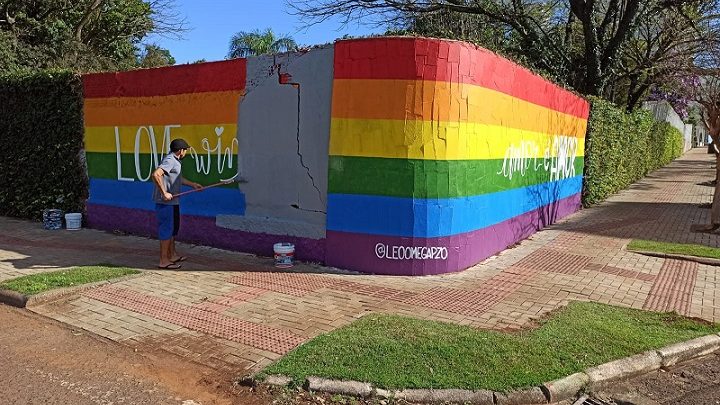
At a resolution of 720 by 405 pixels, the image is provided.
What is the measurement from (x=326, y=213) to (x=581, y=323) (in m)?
3.49

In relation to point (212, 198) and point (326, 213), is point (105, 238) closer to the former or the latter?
point (212, 198)

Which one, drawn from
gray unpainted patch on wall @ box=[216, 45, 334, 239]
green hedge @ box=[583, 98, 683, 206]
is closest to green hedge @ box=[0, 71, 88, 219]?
gray unpainted patch on wall @ box=[216, 45, 334, 239]

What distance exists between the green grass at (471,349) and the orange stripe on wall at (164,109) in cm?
451

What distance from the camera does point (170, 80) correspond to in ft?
28.8

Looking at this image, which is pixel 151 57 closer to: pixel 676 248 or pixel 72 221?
pixel 72 221

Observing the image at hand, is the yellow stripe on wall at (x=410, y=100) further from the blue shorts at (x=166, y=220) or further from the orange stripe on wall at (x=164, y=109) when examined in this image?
the blue shorts at (x=166, y=220)

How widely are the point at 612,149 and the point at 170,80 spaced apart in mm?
13026

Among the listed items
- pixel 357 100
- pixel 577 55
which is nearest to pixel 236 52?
pixel 577 55

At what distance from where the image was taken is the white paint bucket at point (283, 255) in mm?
7339

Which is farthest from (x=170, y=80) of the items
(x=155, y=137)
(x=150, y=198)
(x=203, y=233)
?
(x=203, y=233)

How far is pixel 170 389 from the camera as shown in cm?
397

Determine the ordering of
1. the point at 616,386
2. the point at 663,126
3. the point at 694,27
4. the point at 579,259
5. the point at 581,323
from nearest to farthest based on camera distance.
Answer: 1. the point at 616,386
2. the point at 581,323
3. the point at 579,259
4. the point at 694,27
5. the point at 663,126

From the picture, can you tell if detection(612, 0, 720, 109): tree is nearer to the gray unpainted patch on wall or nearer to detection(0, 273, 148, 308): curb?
the gray unpainted patch on wall

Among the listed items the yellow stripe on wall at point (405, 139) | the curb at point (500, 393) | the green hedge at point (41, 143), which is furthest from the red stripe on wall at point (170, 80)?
the curb at point (500, 393)
